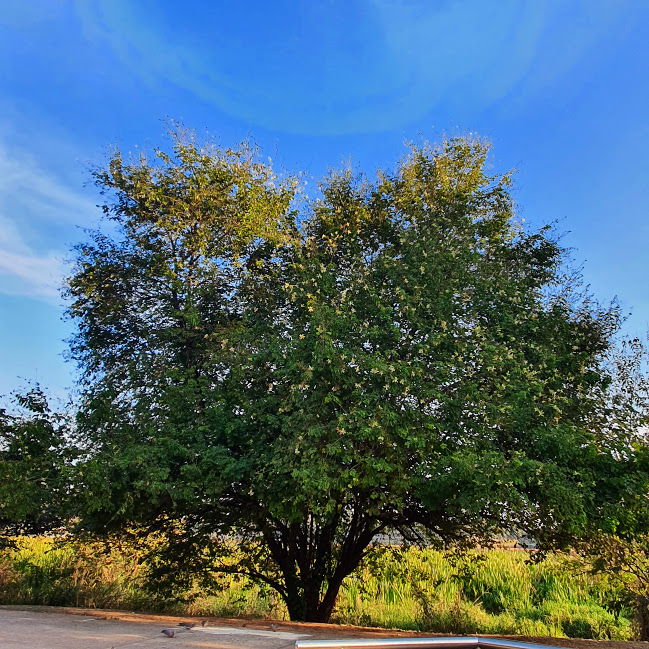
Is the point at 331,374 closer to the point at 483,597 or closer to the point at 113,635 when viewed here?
the point at 113,635

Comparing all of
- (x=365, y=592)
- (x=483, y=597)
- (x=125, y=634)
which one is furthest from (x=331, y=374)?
(x=483, y=597)

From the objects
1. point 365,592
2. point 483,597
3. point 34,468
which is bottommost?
point 483,597

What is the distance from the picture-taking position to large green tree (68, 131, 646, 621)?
7668 millimetres

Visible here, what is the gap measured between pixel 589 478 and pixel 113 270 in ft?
26.9

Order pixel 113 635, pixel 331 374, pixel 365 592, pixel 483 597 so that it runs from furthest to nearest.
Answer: pixel 483 597
pixel 365 592
pixel 331 374
pixel 113 635

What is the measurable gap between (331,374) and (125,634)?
385 cm

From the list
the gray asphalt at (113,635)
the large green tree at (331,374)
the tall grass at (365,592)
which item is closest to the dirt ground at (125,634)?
the gray asphalt at (113,635)

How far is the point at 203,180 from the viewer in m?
10.2

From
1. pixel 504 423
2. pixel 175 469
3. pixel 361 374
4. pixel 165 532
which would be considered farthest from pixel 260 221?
pixel 165 532

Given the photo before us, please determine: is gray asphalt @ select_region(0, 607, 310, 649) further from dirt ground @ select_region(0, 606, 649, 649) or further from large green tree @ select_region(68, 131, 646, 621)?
large green tree @ select_region(68, 131, 646, 621)

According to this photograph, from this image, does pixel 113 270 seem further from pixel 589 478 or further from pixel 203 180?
pixel 589 478

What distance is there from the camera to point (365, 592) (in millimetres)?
13000

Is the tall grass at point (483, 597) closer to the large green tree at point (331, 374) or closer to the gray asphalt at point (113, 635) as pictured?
the large green tree at point (331, 374)

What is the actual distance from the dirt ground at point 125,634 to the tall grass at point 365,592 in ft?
8.43
